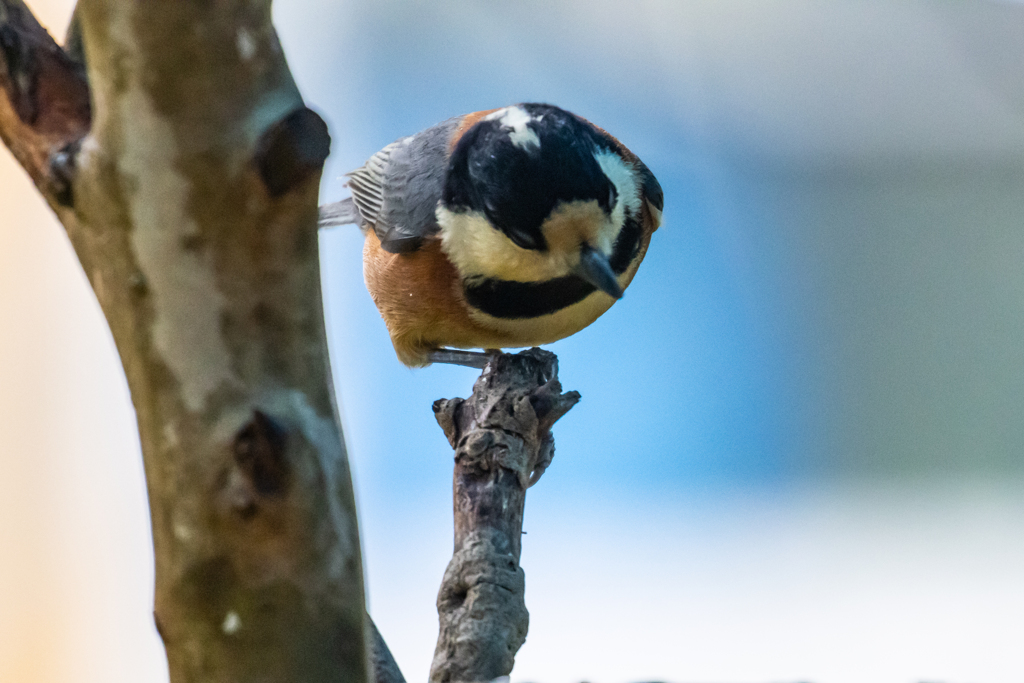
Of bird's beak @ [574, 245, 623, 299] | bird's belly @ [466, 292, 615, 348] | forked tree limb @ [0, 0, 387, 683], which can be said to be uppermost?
bird's belly @ [466, 292, 615, 348]

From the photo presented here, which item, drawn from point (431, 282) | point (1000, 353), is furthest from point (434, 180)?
point (1000, 353)

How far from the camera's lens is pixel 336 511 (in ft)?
1.50

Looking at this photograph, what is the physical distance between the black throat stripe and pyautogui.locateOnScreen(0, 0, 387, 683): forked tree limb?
2.48 feet

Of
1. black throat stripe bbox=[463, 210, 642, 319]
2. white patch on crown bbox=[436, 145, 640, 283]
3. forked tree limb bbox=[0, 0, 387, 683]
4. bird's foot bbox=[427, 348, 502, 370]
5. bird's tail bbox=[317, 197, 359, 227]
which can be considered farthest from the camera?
bird's tail bbox=[317, 197, 359, 227]

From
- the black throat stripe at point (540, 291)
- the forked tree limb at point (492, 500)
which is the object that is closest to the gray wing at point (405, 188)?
the black throat stripe at point (540, 291)

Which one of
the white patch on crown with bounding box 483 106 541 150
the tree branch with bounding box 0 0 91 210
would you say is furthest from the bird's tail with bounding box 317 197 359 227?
the tree branch with bounding box 0 0 91 210

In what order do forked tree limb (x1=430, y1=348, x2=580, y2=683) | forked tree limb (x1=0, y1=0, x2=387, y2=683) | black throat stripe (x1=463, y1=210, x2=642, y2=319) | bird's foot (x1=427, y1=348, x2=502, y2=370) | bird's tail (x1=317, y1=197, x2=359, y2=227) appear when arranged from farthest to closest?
bird's tail (x1=317, y1=197, x2=359, y2=227)
bird's foot (x1=427, y1=348, x2=502, y2=370)
black throat stripe (x1=463, y1=210, x2=642, y2=319)
forked tree limb (x1=430, y1=348, x2=580, y2=683)
forked tree limb (x1=0, y1=0, x2=387, y2=683)

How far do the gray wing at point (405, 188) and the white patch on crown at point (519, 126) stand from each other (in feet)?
0.56

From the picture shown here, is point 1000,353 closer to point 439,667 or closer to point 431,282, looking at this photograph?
point 431,282

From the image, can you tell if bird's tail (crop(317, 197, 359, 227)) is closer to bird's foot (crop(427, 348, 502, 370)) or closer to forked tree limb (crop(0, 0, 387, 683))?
bird's foot (crop(427, 348, 502, 370))

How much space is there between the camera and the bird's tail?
1.64 meters

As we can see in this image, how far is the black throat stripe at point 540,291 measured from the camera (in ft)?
3.91

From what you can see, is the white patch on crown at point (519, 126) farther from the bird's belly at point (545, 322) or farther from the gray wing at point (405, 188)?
the bird's belly at point (545, 322)

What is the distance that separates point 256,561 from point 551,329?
2.90 feet
